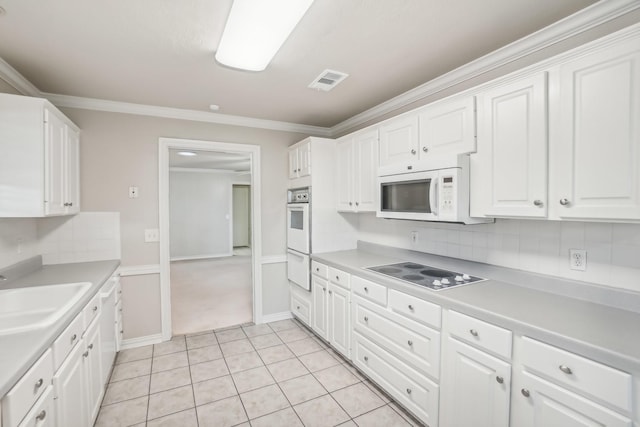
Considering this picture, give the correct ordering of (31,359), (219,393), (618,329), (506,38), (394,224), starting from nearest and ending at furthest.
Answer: (31,359), (618,329), (506,38), (219,393), (394,224)

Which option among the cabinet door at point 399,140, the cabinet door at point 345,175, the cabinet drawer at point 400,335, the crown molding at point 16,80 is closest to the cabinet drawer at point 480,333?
the cabinet drawer at point 400,335

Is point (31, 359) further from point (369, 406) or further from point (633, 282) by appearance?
point (633, 282)

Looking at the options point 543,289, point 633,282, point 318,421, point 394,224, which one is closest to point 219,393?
point 318,421

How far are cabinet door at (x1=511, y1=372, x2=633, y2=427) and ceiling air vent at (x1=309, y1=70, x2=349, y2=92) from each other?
2.21 meters

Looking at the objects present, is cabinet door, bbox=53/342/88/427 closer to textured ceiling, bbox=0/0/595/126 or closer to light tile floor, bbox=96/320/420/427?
light tile floor, bbox=96/320/420/427

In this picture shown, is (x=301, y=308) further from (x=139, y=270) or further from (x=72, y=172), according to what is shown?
(x=72, y=172)

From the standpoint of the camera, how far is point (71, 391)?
1.50 m

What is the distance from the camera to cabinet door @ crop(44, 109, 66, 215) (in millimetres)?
2037

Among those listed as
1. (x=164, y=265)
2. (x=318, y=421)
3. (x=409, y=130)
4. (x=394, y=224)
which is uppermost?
(x=409, y=130)

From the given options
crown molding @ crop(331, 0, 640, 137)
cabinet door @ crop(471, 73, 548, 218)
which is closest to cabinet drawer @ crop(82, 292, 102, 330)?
cabinet door @ crop(471, 73, 548, 218)

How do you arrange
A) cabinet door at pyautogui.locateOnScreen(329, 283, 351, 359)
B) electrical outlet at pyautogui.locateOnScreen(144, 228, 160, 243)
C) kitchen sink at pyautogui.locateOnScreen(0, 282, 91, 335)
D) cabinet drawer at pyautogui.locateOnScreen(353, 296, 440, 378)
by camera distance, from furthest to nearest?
1. electrical outlet at pyautogui.locateOnScreen(144, 228, 160, 243)
2. cabinet door at pyautogui.locateOnScreen(329, 283, 351, 359)
3. cabinet drawer at pyautogui.locateOnScreen(353, 296, 440, 378)
4. kitchen sink at pyautogui.locateOnScreen(0, 282, 91, 335)

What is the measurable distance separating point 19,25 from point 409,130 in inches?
98.4

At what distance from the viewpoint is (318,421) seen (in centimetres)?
200

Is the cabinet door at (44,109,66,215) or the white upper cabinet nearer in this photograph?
the cabinet door at (44,109,66,215)
